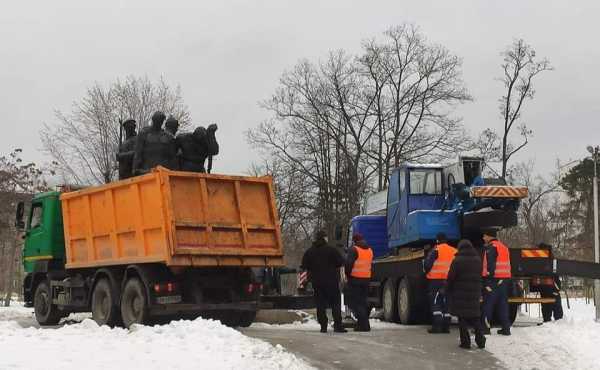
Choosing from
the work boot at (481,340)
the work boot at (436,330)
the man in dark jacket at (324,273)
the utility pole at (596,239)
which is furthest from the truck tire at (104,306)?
the utility pole at (596,239)

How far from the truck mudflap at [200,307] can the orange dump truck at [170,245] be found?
0.06ft

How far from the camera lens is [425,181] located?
17.4m

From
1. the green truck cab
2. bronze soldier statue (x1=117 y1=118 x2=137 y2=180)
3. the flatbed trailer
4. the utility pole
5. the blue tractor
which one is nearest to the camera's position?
the blue tractor

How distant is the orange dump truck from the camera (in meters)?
12.9

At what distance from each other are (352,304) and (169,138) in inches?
176

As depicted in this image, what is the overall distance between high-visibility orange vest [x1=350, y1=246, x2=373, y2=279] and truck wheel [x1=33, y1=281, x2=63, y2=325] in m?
6.64

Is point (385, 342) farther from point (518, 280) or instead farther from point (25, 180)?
point (25, 180)

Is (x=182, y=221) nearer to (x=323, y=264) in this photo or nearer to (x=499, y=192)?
(x=323, y=264)

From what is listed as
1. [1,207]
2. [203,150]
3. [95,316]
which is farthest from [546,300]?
[1,207]

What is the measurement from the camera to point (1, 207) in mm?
31453

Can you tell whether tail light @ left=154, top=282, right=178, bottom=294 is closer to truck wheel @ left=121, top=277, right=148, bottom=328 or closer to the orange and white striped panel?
truck wheel @ left=121, top=277, right=148, bottom=328

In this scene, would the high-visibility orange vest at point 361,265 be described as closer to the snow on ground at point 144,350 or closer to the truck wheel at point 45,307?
the snow on ground at point 144,350

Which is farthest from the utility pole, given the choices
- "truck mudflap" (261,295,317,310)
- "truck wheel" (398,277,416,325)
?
"truck mudflap" (261,295,317,310)

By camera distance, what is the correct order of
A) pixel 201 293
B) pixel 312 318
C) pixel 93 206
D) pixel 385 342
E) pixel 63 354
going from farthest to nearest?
pixel 312 318 < pixel 93 206 < pixel 201 293 < pixel 385 342 < pixel 63 354
